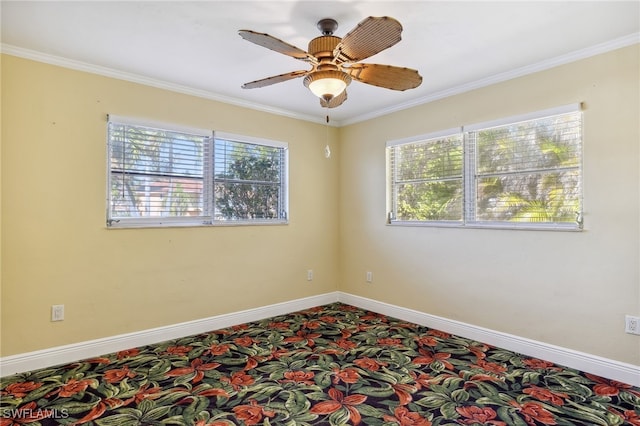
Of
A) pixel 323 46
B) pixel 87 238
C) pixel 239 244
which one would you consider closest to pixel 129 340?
pixel 87 238

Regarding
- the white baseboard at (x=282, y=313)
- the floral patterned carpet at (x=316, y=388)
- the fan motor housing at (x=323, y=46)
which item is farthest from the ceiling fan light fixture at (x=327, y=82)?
the white baseboard at (x=282, y=313)

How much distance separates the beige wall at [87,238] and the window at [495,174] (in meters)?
1.81

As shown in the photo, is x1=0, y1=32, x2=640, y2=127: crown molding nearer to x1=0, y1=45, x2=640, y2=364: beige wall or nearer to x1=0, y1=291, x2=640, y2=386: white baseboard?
x1=0, y1=45, x2=640, y2=364: beige wall

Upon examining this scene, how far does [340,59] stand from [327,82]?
0.16 metres

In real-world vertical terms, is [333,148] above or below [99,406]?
above

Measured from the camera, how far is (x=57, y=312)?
2.88 meters

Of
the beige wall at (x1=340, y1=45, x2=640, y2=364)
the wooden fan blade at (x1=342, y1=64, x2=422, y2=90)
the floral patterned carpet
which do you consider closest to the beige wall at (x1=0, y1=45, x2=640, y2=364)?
the beige wall at (x1=340, y1=45, x2=640, y2=364)

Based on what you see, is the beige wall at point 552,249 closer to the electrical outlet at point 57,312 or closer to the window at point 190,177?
the window at point 190,177

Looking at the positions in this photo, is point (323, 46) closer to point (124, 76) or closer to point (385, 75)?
point (385, 75)

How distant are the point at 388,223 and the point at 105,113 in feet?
10.3

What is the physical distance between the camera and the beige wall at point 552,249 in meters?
2.59

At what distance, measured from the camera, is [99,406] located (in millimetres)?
2271

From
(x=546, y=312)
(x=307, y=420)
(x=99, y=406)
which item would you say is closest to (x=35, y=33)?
(x=99, y=406)

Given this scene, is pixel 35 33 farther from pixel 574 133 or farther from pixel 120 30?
pixel 574 133
